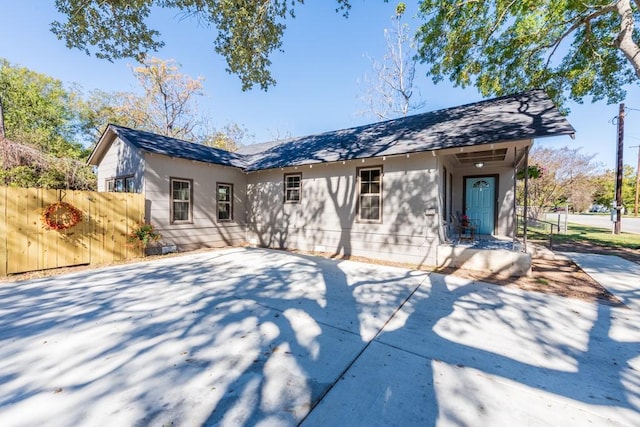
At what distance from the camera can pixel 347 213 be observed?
8344 mm

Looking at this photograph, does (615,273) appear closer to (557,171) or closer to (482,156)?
(482,156)

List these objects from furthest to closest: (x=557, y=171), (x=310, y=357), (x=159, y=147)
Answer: (x=557, y=171) → (x=159, y=147) → (x=310, y=357)

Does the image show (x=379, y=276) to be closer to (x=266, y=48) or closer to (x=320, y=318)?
(x=320, y=318)

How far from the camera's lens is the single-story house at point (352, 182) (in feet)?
22.6

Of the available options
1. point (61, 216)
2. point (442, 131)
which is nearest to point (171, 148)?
point (61, 216)

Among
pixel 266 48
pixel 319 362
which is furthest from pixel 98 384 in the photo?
pixel 266 48

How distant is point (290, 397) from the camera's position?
82.4 inches

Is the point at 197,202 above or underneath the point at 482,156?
underneath

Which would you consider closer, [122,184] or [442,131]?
[442,131]

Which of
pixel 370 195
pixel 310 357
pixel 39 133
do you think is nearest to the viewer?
pixel 310 357

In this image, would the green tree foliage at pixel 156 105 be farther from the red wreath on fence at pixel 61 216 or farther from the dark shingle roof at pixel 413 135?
the red wreath on fence at pixel 61 216

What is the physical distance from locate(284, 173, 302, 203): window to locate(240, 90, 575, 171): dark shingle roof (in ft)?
1.88

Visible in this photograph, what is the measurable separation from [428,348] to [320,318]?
1.43m

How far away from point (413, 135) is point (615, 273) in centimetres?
588
